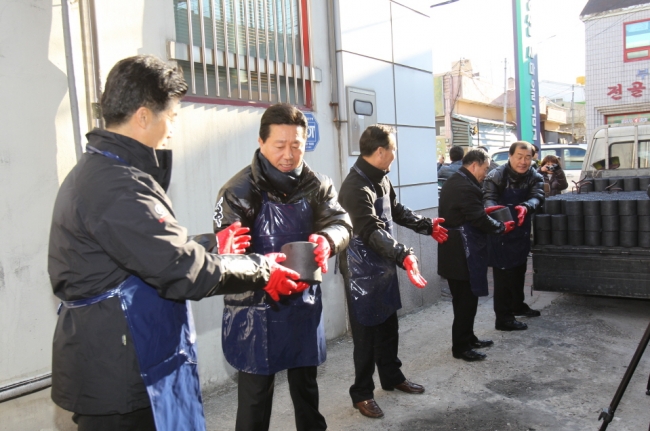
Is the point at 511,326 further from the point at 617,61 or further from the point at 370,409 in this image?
the point at 617,61

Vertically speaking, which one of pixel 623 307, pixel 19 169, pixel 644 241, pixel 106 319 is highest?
pixel 19 169

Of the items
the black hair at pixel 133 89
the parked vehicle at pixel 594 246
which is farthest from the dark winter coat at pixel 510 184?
the black hair at pixel 133 89

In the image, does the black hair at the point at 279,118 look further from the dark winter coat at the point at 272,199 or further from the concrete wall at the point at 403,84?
the concrete wall at the point at 403,84

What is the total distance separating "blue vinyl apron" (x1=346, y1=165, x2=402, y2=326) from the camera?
3604 millimetres

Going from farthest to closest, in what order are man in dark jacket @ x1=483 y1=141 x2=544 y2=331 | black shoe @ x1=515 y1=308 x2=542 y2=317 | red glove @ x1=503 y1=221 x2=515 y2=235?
black shoe @ x1=515 y1=308 x2=542 y2=317, man in dark jacket @ x1=483 y1=141 x2=544 y2=331, red glove @ x1=503 y1=221 x2=515 y2=235

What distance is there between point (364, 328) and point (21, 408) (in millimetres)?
2128

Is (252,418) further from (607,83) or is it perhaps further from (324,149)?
(607,83)

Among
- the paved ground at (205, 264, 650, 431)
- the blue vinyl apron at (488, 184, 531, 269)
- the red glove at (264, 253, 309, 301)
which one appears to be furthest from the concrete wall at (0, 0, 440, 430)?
the red glove at (264, 253, 309, 301)

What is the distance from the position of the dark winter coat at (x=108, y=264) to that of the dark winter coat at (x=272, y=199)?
772 mm

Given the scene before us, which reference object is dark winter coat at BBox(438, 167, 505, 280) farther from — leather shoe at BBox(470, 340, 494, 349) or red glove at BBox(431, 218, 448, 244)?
leather shoe at BBox(470, 340, 494, 349)

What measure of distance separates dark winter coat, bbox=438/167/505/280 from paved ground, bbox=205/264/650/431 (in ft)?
2.76

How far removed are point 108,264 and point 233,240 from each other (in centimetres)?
66

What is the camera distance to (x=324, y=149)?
5.12 meters

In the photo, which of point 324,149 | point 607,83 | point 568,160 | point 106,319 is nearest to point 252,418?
point 106,319
